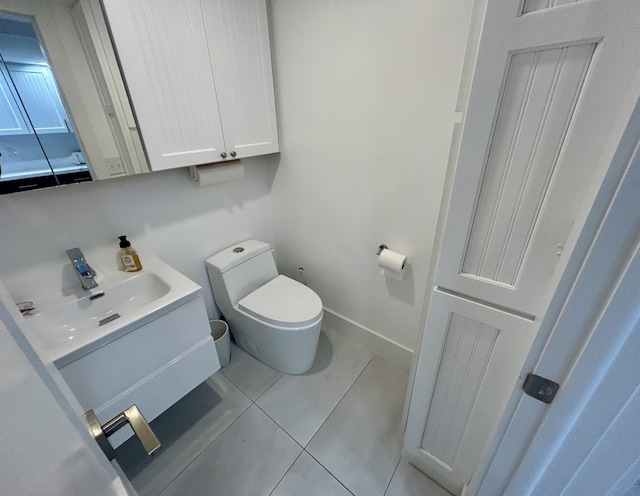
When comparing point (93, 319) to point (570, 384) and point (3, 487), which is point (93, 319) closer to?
point (3, 487)

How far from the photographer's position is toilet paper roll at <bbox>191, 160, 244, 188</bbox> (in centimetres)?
140

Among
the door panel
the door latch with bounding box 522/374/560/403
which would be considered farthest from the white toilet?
the door latch with bounding box 522/374/560/403

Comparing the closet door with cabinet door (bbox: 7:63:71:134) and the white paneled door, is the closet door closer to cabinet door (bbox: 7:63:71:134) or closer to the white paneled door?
the white paneled door

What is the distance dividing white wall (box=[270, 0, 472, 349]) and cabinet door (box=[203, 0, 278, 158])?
10 centimetres

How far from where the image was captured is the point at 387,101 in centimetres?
121

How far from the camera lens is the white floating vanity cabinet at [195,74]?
3.34ft

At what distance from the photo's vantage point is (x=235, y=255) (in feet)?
5.45

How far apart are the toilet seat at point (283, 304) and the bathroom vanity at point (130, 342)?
32cm

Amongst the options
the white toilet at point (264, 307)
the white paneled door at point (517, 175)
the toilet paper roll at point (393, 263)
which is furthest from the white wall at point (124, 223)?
the white paneled door at point (517, 175)

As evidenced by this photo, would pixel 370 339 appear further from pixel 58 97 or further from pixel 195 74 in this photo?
pixel 58 97

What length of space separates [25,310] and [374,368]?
5.63 ft

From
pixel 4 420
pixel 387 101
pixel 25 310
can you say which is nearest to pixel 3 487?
pixel 4 420

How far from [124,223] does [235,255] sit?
59 centimetres

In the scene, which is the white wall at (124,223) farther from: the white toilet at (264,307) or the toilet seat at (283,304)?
the toilet seat at (283,304)
